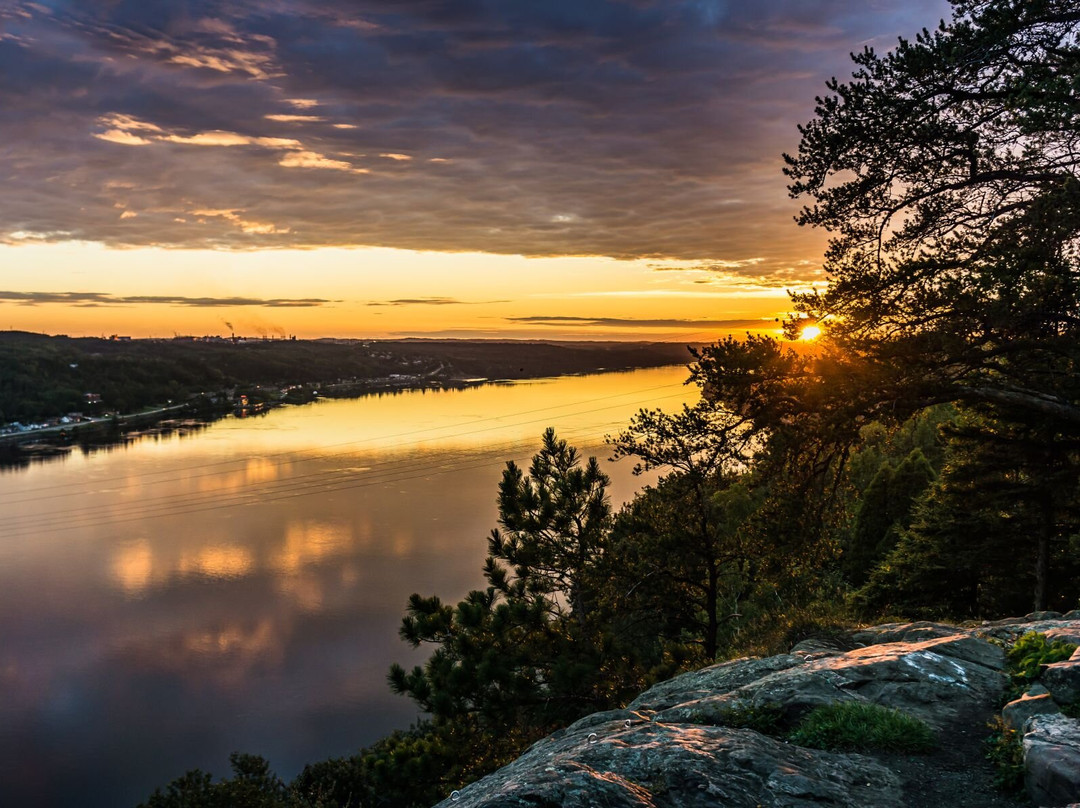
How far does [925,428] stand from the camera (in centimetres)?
4847

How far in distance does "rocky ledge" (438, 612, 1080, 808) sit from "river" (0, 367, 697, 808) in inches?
1375

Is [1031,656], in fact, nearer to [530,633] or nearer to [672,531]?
[672,531]

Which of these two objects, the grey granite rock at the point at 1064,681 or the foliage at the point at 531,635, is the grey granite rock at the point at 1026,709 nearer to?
the grey granite rock at the point at 1064,681

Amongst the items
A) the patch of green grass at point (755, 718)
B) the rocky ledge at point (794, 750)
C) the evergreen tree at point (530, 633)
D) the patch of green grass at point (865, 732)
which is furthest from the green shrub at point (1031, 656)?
the evergreen tree at point (530, 633)

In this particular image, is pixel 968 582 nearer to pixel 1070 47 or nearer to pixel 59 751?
pixel 1070 47

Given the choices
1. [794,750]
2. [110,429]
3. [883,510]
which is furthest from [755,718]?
[110,429]

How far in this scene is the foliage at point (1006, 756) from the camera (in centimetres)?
488

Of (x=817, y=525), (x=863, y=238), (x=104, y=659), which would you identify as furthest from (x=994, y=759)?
(x=104, y=659)

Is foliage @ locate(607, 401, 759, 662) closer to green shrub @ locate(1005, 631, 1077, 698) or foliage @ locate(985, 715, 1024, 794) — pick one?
green shrub @ locate(1005, 631, 1077, 698)

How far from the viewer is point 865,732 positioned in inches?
222

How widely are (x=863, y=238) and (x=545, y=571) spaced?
1266 centimetres

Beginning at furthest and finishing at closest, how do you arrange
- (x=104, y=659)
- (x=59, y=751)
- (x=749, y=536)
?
1. (x=104, y=659)
2. (x=59, y=751)
3. (x=749, y=536)

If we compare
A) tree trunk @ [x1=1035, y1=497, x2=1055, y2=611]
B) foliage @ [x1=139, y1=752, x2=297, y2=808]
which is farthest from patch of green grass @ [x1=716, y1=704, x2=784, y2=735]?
foliage @ [x1=139, y1=752, x2=297, y2=808]

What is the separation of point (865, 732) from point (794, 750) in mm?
745
